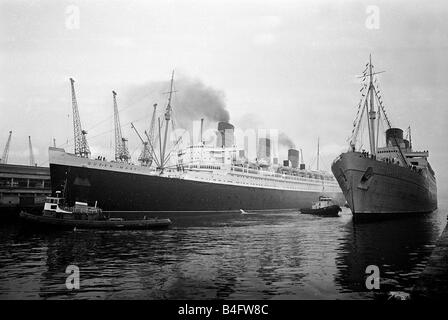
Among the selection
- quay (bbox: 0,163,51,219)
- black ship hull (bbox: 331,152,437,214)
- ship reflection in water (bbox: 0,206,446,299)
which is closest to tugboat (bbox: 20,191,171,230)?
ship reflection in water (bbox: 0,206,446,299)

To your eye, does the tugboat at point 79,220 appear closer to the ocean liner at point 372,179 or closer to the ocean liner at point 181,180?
the ocean liner at point 181,180

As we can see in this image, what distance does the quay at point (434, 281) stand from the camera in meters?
9.23

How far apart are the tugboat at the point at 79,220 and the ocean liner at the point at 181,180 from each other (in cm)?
462

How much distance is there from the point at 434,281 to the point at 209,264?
9873mm

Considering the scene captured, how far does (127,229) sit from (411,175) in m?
36.6

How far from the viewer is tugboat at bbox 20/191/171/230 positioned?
32.6 meters

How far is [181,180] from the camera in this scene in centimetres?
5478

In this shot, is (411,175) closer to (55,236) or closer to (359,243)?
(359,243)

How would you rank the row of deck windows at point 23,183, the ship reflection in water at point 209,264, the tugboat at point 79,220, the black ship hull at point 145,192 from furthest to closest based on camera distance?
the row of deck windows at point 23,183 < the black ship hull at point 145,192 < the tugboat at point 79,220 < the ship reflection in water at point 209,264

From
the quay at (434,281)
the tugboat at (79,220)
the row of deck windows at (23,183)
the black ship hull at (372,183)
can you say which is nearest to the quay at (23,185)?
the row of deck windows at (23,183)

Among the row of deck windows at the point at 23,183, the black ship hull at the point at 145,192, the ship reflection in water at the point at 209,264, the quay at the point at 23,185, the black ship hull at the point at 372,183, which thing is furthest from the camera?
the row of deck windows at the point at 23,183

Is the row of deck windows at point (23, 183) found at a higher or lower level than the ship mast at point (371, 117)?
lower

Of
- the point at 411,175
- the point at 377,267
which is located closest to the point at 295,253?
the point at 377,267

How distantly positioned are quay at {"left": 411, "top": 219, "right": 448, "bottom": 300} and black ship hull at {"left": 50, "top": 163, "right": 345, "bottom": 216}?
35547 millimetres
